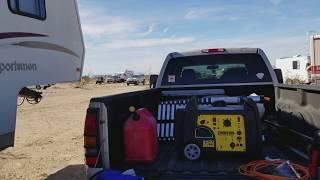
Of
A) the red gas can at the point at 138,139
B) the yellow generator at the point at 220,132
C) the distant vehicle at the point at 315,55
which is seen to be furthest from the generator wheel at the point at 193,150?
the distant vehicle at the point at 315,55

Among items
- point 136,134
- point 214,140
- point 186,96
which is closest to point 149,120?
point 136,134

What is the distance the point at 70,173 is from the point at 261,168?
4.91 m

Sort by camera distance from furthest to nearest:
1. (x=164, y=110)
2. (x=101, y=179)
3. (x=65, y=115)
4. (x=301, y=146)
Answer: (x=65, y=115)
(x=164, y=110)
(x=301, y=146)
(x=101, y=179)

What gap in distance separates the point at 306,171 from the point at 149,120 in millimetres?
1384

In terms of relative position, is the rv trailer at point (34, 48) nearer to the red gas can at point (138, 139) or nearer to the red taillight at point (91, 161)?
the red gas can at point (138, 139)

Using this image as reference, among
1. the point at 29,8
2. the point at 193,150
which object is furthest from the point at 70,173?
the point at 193,150

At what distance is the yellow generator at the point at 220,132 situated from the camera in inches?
172

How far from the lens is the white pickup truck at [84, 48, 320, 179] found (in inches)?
157

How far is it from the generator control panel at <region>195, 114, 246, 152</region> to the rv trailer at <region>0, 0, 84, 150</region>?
263 centimetres

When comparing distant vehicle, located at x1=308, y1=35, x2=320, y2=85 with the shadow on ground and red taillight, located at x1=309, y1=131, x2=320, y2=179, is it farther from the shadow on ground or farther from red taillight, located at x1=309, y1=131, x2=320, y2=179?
red taillight, located at x1=309, y1=131, x2=320, y2=179

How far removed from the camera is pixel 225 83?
659cm

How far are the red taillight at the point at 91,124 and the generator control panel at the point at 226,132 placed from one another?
976 millimetres

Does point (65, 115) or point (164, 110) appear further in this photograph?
point (65, 115)

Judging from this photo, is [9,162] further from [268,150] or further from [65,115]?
[65,115]
